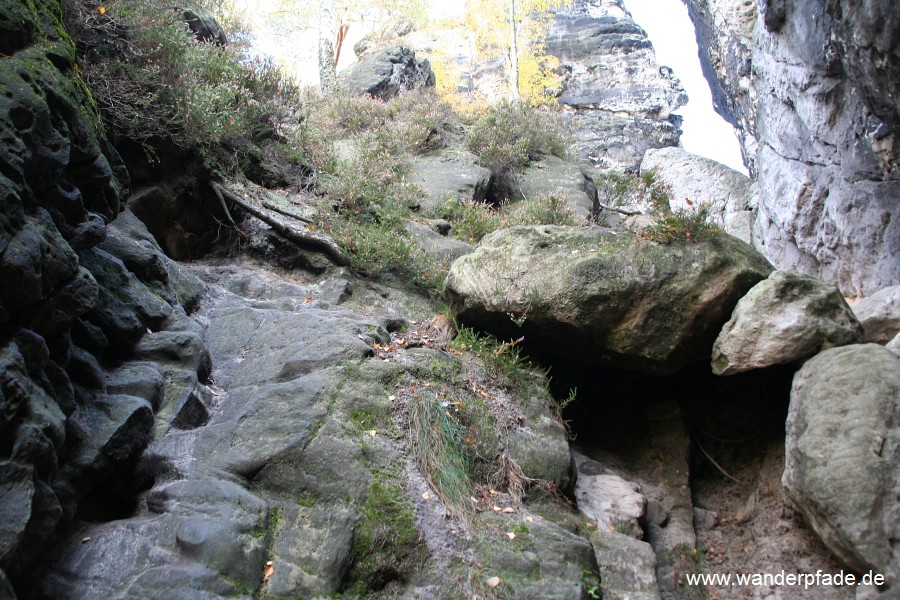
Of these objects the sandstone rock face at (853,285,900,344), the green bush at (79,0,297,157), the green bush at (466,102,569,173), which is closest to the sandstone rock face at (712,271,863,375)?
the sandstone rock face at (853,285,900,344)

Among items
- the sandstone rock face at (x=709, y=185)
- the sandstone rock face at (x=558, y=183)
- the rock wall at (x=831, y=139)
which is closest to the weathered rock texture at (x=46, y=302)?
the rock wall at (x=831, y=139)

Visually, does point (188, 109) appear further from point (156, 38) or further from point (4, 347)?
point (4, 347)

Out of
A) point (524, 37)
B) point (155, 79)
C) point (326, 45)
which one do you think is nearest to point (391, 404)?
point (155, 79)

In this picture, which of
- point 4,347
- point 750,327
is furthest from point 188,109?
point 750,327

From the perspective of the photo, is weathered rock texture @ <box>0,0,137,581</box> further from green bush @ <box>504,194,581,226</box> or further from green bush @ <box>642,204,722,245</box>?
green bush @ <box>504,194,581,226</box>

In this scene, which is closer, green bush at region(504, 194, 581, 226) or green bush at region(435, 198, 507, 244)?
green bush at region(504, 194, 581, 226)

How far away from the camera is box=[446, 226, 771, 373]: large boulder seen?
256 inches

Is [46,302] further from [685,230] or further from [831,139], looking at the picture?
[831,139]

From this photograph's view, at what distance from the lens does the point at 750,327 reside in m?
6.08

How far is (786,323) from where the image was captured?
5.93 meters

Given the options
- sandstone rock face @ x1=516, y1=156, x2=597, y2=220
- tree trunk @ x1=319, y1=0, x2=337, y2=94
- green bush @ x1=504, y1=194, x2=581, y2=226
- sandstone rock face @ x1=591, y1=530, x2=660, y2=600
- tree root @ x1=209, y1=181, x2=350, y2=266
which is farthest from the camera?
tree trunk @ x1=319, y1=0, x2=337, y2=94

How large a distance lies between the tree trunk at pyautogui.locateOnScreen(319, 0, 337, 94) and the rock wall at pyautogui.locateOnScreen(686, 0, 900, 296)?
39.5 ft

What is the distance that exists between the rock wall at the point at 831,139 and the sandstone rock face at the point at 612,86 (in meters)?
8.02

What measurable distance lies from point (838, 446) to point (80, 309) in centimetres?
631
